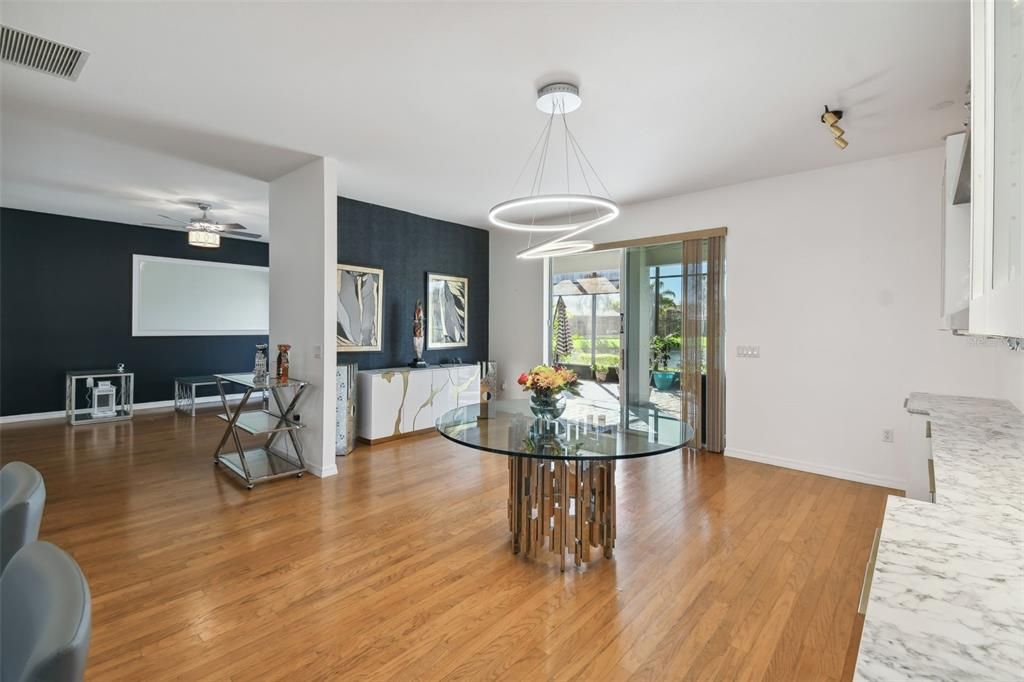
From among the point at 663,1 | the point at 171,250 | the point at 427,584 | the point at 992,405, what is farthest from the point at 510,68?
the point at 171,250

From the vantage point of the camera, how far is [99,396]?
6.38m

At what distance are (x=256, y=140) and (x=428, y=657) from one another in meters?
3.67

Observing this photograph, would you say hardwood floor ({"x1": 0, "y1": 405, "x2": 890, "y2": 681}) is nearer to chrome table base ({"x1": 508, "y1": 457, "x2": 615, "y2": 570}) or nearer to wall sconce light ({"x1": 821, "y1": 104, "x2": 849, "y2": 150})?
chrome table base ({"x1": 508, "y1": 457, "x2": 615, "y2": 570})

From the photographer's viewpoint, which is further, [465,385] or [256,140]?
[465,385]

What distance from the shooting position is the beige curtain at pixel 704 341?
15.6 feet

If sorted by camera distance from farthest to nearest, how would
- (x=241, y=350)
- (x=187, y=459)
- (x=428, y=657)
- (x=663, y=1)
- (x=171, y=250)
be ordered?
(x=241, y=350) < (x=171, y=250) < (x=187, y=459) < (x=663, y=1) < (x=428, y=657)

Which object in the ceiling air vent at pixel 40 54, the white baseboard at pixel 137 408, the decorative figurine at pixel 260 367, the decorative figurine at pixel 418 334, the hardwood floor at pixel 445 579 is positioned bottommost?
the hardwood floor at pixel 445 579

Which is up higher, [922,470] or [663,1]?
[663,1]

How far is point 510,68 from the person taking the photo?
2.57m

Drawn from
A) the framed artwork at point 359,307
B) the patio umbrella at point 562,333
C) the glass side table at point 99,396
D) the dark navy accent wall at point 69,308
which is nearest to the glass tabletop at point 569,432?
the framed artwork at point 359,307

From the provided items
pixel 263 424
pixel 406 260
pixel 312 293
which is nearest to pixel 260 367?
pixel 263 424

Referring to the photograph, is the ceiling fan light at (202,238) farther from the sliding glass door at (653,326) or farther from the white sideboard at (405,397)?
the sliding glass door at (653,326)

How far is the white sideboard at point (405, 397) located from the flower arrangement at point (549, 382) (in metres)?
2.76

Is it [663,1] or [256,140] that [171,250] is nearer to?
[256,140]
